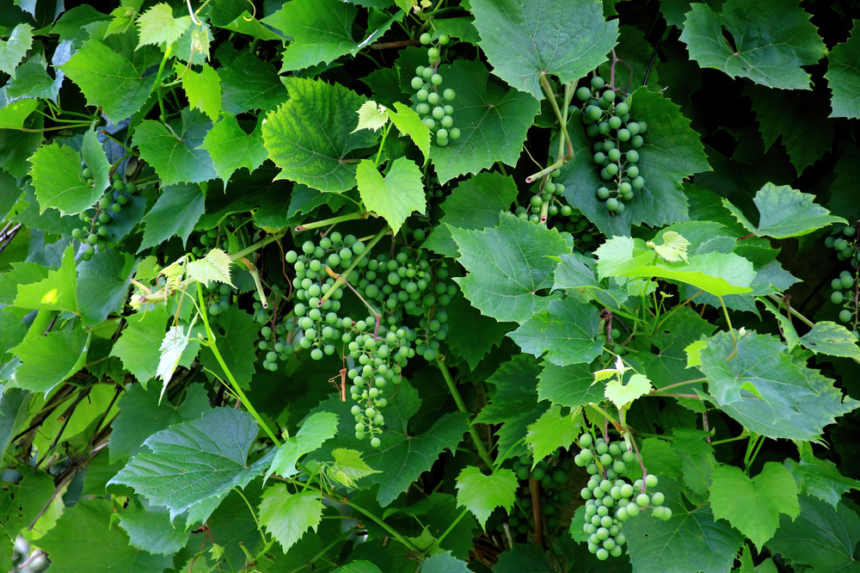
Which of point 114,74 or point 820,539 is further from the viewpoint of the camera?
point 114,74

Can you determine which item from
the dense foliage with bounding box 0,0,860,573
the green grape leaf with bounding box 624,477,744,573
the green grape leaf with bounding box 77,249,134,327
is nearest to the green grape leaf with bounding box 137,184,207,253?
the dense foliage with bounding box 0,0,860,573

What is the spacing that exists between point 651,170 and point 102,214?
51.2 inches

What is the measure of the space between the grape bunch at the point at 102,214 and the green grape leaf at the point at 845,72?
1.64 m

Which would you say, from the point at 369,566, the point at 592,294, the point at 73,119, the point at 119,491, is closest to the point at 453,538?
the point at 369,566

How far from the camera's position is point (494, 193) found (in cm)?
118

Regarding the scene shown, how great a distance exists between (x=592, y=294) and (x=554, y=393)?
18 centimetres

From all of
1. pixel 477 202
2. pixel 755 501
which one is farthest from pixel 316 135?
pixel 755 501

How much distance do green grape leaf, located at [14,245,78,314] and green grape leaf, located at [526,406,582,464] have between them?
1121mm

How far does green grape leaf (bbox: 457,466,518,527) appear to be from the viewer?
114 centimetres

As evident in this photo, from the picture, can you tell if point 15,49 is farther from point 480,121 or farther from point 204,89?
point 480,121

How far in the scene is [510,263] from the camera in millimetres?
1063

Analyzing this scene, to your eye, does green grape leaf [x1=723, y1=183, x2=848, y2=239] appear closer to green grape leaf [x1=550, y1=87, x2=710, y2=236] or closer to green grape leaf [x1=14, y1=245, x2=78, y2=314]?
green grape leaf [x1=550, y1=87, x2=710, y2=236]

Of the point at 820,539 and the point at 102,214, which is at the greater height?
the point at 102,214

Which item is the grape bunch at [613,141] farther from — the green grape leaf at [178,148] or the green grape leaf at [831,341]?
the green grape leaf at [178,148]
